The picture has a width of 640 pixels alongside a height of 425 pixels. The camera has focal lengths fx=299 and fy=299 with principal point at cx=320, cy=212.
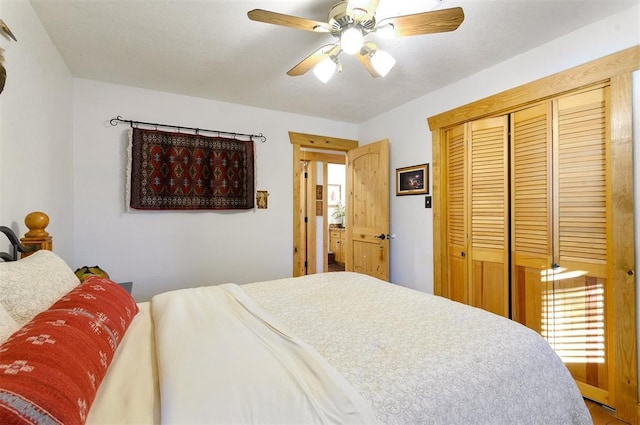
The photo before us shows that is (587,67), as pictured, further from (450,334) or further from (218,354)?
(218,354)

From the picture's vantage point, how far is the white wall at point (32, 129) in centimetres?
146

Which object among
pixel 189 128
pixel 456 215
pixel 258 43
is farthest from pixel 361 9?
pixel 189 128

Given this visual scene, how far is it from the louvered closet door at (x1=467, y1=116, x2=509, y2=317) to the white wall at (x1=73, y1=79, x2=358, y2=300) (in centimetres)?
199

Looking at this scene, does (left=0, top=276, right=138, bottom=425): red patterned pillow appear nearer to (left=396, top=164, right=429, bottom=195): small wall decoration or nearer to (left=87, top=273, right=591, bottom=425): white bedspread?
(left=87, top=273, right=591, bottom=425): white bedspread

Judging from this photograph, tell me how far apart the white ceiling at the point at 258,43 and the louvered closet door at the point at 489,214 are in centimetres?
60

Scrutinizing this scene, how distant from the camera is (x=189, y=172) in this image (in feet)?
10.0

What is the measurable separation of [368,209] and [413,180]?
0.71 m

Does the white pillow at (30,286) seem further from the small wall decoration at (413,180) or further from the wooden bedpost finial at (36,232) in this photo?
the small wall decoration at (413,180)

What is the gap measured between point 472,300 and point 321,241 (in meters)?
3.18

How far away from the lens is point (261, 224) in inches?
137

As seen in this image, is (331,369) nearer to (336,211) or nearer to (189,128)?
(189,128)

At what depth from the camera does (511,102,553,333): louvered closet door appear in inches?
85.8

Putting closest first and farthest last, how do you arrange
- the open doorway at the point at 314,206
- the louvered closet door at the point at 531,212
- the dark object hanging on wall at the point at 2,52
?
the dark object hanging on wall at the point at 2,52
the louvered closet door at the point at 531,212
the open doorway at the point at 314,206

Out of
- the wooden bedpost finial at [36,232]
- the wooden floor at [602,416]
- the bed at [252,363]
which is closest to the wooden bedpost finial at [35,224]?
the wooden bedpost finial at [36,232]
